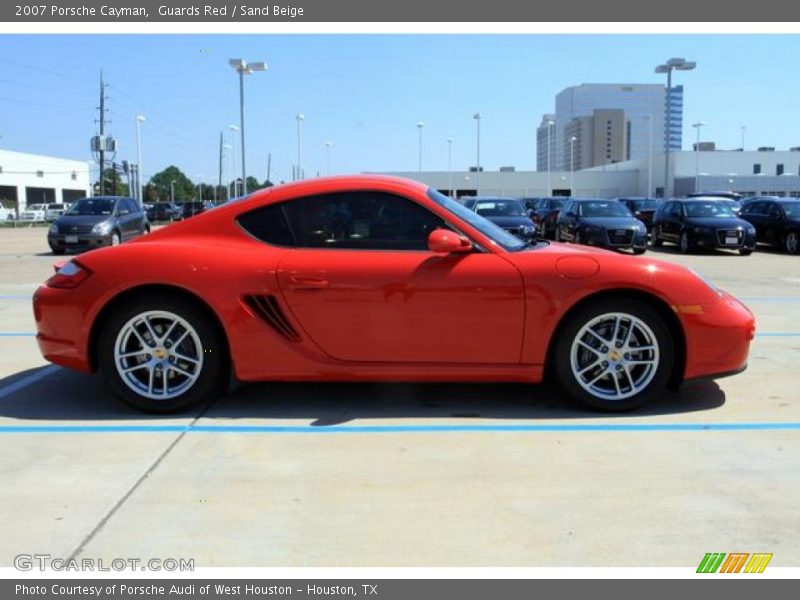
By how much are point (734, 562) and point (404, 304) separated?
90.9 inches

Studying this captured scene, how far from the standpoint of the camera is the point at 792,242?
1905cm

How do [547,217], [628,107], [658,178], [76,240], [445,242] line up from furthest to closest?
[628,107], [658,178], [547,217], [76,240], [445,242]

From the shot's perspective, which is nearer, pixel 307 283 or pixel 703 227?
pixel 307 283

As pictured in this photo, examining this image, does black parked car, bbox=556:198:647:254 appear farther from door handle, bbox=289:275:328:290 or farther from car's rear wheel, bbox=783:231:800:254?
door handle, bbox=289:275:328:290

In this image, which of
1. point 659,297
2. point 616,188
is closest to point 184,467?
point 659,297

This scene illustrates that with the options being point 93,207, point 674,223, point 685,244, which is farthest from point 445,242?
point 93,207

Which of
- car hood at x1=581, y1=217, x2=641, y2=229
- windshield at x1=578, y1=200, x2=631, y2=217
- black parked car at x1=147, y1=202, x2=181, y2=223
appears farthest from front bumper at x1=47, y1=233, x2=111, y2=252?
black parked car at x1=147, y1=202, x2=181, y2=223

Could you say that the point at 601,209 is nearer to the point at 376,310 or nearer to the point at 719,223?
the point at 719,223

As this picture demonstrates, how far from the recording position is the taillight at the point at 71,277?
4602 mm

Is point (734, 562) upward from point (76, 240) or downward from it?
downward

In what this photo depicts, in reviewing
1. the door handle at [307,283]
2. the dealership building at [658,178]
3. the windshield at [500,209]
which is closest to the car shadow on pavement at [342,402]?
the door handle at [307,283]

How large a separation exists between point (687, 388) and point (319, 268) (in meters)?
2.87

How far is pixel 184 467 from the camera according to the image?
3.78 m
